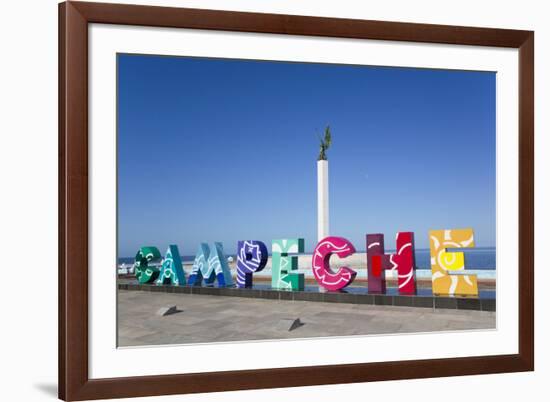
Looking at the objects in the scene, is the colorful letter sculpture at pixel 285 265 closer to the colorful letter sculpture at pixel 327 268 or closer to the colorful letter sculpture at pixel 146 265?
the colorful letter sculpture at pixel 327 268

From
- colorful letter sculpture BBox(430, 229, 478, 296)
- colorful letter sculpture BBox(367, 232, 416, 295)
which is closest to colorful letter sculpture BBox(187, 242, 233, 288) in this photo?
colorful letter sculpture BBox(367, 232, 416, 295)

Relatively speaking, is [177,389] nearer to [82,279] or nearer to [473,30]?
[82,279]

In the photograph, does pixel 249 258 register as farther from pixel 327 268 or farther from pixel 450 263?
pixel 450 263

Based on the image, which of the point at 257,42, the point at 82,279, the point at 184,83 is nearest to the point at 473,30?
the point at 257,42

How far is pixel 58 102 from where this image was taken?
4027mm

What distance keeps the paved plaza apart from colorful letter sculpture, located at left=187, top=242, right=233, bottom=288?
2.16ft

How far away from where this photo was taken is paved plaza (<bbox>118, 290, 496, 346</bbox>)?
615 cm

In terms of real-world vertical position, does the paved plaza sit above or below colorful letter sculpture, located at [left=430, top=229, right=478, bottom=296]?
below

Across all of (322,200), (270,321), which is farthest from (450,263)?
(322,200)

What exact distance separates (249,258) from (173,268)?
1.89 meters

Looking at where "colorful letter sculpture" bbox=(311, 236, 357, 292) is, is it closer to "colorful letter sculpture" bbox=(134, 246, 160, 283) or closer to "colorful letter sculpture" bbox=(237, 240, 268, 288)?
"colorful letter sculpture" bbox=(237, 240, 268, 288)

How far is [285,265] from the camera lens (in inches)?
347

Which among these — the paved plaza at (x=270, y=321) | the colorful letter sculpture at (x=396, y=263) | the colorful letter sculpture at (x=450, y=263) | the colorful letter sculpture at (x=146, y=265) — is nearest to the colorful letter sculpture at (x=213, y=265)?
the paved plaza at (x=270, y=321)

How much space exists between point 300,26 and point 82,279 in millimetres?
2918
